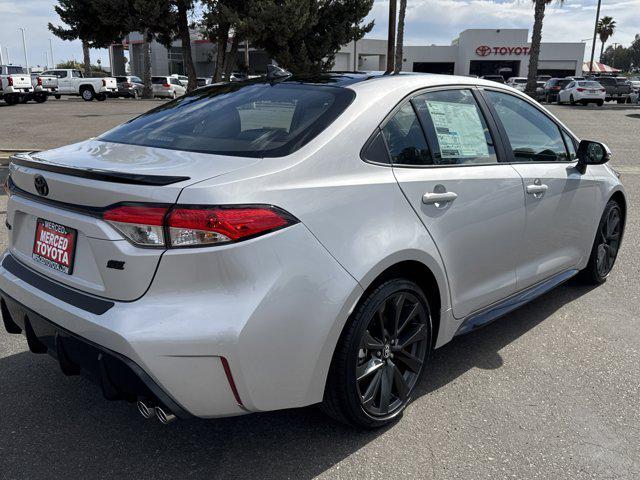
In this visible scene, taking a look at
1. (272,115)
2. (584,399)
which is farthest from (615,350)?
(272,115)

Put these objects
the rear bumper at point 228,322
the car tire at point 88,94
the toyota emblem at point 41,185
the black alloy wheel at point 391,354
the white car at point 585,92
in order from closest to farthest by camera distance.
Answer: the rear bumper at point 228,322 < the toyota emblem at point 41,185 < the black alloy wheel at point 391,354 < the white car at point 585,92 < the car tire at point 88,94

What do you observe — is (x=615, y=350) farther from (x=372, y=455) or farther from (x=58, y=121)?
(x=58, y=121)

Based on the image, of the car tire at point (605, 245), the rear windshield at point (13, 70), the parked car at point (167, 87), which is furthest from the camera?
the parked car at point (167, 87)

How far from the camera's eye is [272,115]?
302 centimetres

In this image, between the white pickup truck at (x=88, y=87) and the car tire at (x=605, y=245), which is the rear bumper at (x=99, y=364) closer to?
the car tire at (x=605, y=245)

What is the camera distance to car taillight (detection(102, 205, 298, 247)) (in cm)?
218

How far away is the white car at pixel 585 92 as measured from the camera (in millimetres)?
32688

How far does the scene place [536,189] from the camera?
3.64 meters

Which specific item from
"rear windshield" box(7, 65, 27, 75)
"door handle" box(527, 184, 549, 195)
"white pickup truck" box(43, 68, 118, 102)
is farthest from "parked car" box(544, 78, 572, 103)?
"door handle" box(527, 184, 549, 195)

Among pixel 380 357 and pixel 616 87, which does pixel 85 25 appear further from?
pixel 616 87

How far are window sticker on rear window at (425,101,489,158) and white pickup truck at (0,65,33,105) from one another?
31.1m

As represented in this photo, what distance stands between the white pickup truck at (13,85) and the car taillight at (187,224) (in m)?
31.4

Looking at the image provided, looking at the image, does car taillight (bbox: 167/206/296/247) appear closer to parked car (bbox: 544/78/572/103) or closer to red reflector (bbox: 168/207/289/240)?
red reflector (bbox: 168/207/289/240)

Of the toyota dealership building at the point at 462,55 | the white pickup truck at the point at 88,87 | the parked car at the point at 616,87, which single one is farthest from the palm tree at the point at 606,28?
the white pickup truck at the point at 88,87
